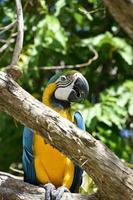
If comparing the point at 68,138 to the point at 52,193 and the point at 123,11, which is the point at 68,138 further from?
the point at 123,11

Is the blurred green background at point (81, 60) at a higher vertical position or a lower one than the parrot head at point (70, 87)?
lower

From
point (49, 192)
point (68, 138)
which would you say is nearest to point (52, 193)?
point (49, 192)

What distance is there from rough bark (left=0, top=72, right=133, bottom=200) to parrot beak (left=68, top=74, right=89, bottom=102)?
2.02ft

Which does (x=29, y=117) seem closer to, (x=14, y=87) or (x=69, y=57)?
(x=14, y=87)

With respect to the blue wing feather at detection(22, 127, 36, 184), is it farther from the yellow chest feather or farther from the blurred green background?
the blurred green background

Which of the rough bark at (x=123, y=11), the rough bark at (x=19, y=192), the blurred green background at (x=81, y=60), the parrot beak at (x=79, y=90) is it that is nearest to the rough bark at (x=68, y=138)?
the rough bark at (x=19, y=192)

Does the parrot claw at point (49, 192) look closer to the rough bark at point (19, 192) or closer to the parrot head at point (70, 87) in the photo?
the rough bark at point (19, 192)

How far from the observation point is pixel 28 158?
244cm

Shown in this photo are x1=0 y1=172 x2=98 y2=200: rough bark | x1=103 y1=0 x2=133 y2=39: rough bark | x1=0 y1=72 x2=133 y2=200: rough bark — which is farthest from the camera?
x1=0 y1=172 x2=98 y2=200: rough bark

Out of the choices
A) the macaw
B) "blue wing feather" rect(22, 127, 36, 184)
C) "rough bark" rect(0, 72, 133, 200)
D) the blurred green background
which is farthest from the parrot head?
the blurred green background

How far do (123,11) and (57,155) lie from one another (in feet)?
5.00

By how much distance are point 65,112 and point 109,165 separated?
737 millimetres

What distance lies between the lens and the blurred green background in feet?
11.7

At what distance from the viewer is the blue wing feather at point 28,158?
2.38 meters
